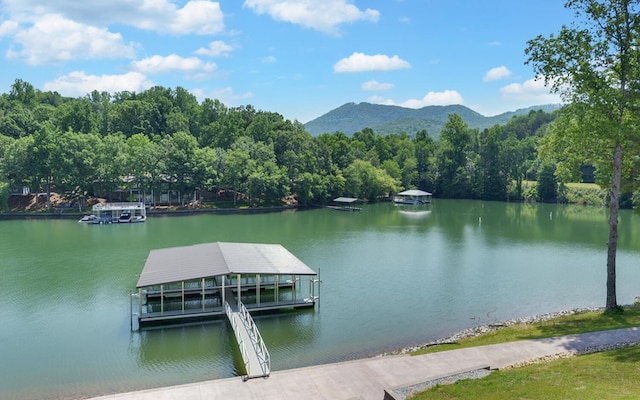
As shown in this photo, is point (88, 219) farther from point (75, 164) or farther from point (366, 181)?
point (366, 181)

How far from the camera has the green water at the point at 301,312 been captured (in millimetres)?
16594

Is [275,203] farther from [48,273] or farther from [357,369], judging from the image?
[357,369]

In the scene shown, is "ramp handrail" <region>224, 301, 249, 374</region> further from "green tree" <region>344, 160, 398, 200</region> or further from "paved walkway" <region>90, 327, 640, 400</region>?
"green tree" <region>344, 160, 398, 200</region>

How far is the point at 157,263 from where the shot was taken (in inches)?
907

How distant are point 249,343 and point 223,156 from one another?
53735mm

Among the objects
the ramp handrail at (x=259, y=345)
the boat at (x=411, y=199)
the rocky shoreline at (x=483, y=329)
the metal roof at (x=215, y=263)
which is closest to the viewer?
the ramp handrail at (x=259, y=345)

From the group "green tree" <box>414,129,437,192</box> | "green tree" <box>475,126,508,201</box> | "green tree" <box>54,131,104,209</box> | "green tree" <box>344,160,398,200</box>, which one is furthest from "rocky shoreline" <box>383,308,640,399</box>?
"green tree" <box>414,129,437,192</box>

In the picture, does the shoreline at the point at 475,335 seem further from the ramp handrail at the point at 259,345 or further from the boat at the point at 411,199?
the boat at the point at 411,199

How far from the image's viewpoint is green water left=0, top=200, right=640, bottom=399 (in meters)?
16.6

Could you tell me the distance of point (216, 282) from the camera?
2523cm

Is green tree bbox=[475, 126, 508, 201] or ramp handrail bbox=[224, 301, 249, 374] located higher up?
green tree bbox=[475, 126, 508, 201]

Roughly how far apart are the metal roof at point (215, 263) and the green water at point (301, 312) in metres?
2.08

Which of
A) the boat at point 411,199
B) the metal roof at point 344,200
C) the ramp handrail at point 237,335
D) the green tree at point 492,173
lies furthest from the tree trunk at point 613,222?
the green tree at point 492,173

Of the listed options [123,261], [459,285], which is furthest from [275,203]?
[459,285]
